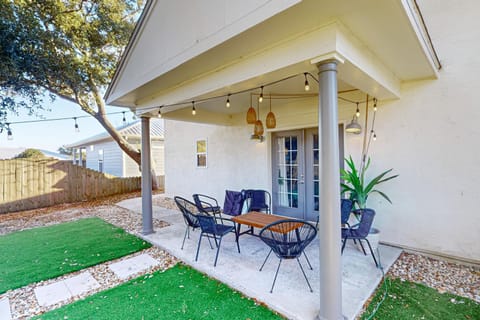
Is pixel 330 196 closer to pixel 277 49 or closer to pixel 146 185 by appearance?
pixel 277 49

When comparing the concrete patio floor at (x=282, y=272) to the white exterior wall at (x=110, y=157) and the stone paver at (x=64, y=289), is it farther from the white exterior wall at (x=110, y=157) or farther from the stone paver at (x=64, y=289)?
the white exterior wall at (x=110, y=157)

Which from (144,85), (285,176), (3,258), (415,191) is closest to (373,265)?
(415,191)

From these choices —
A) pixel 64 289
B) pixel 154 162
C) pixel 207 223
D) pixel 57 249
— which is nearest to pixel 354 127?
pixel 207 223

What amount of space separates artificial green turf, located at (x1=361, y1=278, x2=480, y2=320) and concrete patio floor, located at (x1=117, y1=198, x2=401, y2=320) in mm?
163

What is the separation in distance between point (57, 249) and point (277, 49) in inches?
200

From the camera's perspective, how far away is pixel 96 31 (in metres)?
7.48

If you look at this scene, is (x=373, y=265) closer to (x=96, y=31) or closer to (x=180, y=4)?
(x=180, y=4)

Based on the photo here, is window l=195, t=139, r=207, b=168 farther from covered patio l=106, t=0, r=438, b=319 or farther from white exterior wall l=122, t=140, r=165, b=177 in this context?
→ white exterior wall l=122, t=140, r=165, b=177

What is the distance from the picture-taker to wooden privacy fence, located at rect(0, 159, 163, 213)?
24.0 ft

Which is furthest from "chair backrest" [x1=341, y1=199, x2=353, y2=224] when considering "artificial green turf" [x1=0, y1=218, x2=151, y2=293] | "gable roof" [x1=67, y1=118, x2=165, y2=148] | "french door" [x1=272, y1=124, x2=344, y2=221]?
"gable roof" [x1=67, y1=118, x2=165, y2=148]

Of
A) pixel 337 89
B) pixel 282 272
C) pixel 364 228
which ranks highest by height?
pixel 337 89

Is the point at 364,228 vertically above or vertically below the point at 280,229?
below

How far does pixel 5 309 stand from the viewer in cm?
252

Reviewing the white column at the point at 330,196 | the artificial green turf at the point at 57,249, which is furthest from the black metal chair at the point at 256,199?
the white column at the point at 330,196
